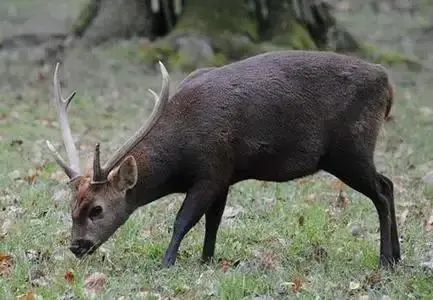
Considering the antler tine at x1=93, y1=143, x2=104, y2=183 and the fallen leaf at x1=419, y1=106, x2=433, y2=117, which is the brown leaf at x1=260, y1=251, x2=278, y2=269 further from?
the fallen leaf at x1=419, y1=106, x2=433, y2=117

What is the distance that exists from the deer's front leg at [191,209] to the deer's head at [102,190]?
367 mm

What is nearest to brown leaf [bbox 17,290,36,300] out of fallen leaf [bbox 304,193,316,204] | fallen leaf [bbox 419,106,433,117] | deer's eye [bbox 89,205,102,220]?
deer's eye [bbox 89,205,102,220]

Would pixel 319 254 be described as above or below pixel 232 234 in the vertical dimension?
above

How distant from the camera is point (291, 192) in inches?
358

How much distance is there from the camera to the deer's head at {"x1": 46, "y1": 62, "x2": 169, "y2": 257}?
260 inches

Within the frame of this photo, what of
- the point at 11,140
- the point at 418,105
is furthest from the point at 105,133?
the point at 418,105

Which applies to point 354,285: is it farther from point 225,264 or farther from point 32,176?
point 32,176

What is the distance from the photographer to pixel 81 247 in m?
6.64

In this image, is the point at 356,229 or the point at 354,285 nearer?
the point at 354,285

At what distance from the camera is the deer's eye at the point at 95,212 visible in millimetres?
6629

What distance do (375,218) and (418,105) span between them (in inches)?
219

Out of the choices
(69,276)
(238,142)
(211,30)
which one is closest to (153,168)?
(238,142)

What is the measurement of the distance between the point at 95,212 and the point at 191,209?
60 centimetres

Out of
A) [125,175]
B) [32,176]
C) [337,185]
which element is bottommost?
[337,185]
